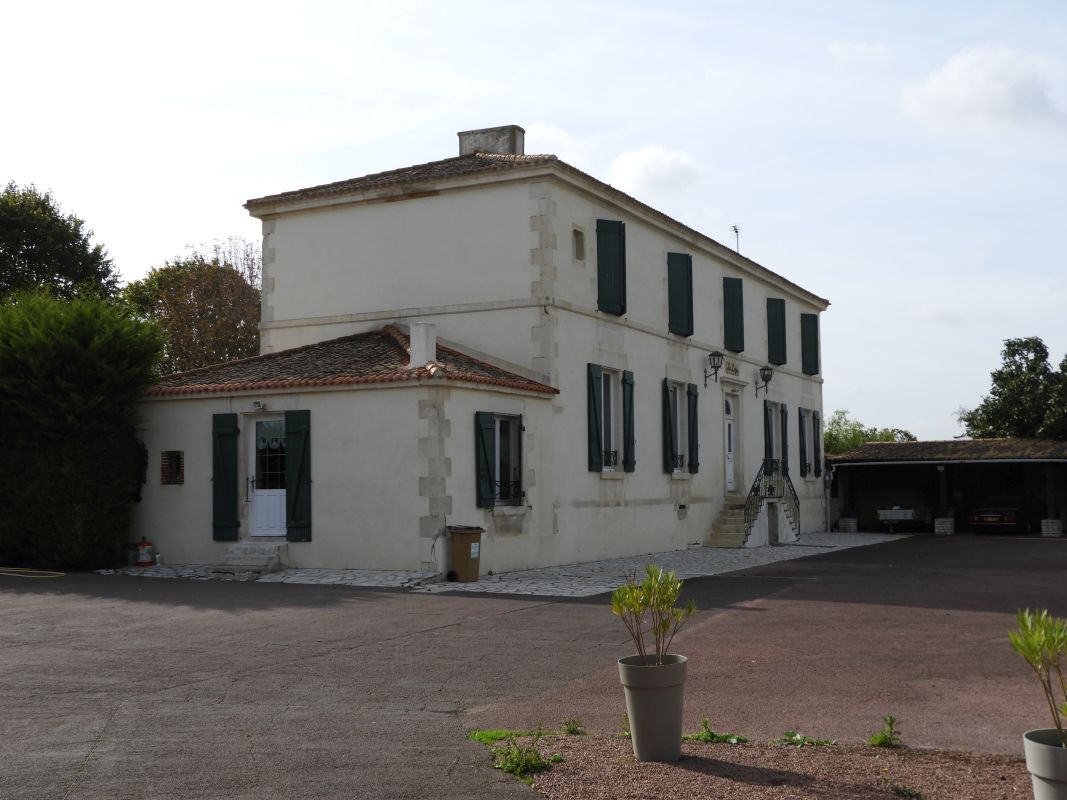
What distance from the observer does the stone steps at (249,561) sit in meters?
15.6

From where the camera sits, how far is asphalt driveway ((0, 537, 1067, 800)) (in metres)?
5.53

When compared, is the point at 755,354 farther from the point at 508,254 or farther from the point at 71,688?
the point at 71,688

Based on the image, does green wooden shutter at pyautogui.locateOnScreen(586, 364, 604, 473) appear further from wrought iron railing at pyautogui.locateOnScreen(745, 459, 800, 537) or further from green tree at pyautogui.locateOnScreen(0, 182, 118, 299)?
green tree at pyautogui.locateOnScreen(0, 182, 118, 299)

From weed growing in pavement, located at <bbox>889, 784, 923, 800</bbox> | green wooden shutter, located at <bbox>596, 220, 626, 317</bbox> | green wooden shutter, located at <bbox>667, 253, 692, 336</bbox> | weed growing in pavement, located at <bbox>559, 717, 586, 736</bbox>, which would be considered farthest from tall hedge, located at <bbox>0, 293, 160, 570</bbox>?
weed growing in pavement, located at <bbox>889, 784, 923, 800</bbox>

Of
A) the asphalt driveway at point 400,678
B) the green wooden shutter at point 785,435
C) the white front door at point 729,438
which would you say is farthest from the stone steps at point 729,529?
the asphalt driveway at point 400,678

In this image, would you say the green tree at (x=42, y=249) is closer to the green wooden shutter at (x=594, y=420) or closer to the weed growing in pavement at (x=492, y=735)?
the green wooden shutter at (x=594, y=420)

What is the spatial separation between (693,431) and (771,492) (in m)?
3.01

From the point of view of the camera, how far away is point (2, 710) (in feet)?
22.2

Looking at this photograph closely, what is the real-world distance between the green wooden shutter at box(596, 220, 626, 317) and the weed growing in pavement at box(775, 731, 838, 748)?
14063 millimetres

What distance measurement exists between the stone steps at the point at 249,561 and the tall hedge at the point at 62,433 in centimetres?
197

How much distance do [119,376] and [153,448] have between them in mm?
1347

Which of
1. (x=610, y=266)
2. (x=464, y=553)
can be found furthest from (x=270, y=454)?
(x=610, y=266)

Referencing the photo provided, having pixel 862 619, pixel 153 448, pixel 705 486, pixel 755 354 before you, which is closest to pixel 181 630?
pixel 862 619

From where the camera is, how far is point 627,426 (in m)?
20.2
